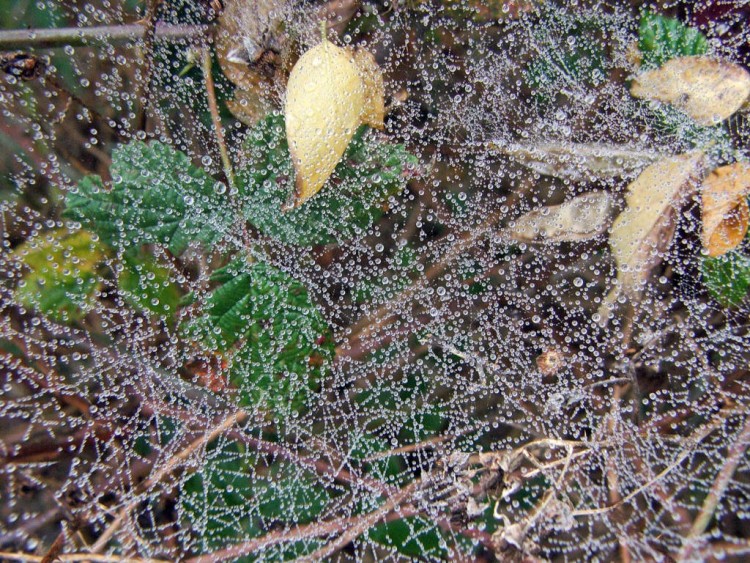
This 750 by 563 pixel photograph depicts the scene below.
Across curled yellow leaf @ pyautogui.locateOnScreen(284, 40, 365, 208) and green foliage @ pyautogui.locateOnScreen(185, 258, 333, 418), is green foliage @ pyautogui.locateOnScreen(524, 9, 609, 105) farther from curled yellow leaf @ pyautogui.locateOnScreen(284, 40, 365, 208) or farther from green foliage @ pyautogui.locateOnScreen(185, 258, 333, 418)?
green foliage @ pyautogui.locateOnScreen(185, 258, 333, 418)

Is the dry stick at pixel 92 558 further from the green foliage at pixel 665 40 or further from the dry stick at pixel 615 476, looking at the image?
Answer: the green foliage at pixel 665 40

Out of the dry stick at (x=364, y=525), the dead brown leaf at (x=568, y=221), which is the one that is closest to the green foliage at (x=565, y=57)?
the dead brown leaf at (x=568, y=221)

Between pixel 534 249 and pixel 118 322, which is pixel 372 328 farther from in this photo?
pixel 118 322

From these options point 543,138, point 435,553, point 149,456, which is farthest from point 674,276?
point 149,456

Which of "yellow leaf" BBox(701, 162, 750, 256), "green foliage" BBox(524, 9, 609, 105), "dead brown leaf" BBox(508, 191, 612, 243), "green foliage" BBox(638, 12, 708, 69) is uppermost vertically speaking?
"green foliage" BBox(524, 9, 609, 105)

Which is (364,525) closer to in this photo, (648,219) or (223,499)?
(223,499)

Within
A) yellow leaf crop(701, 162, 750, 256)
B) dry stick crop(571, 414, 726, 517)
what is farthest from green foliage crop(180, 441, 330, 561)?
yellow leaf crop(701, 162, 750, 256)
